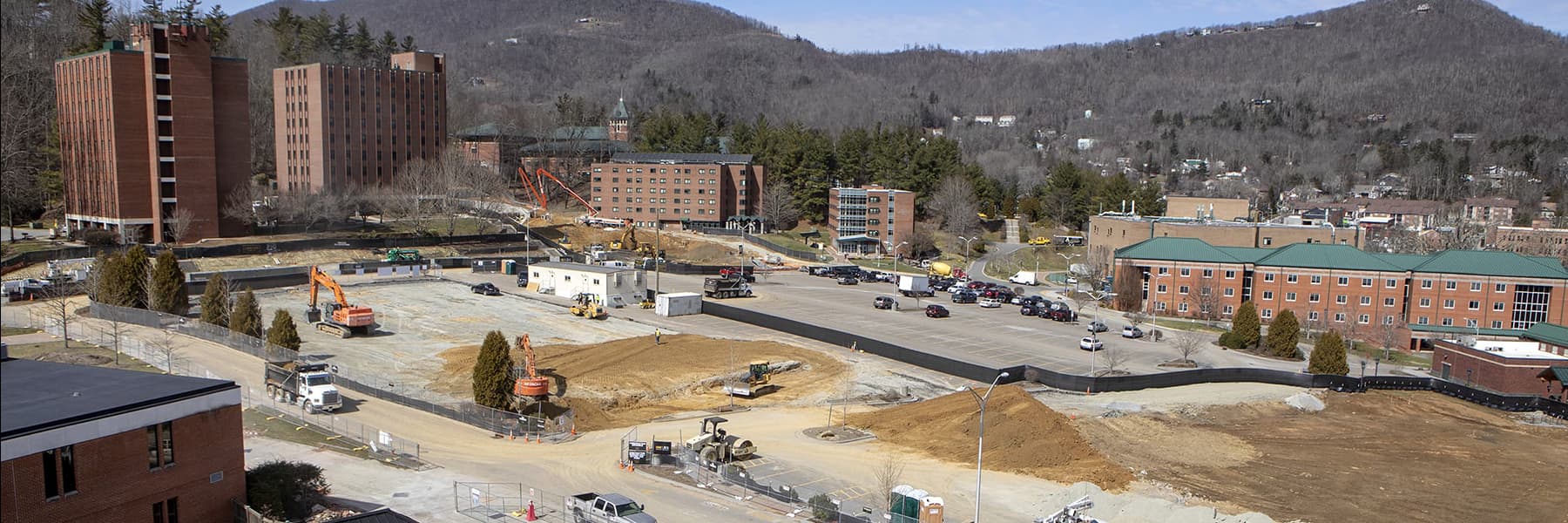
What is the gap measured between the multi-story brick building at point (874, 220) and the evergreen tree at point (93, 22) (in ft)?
256

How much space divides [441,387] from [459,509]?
19.5m

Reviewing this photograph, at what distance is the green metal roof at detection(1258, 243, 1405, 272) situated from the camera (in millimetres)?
76125

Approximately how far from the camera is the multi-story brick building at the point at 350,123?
121 m

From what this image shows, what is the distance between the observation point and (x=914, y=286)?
82562 mm

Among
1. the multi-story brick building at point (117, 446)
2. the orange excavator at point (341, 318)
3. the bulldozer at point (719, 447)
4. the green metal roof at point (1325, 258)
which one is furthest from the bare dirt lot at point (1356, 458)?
the orange excavator at point (341, 318)

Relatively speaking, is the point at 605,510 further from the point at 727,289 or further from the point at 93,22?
the point at 93,22

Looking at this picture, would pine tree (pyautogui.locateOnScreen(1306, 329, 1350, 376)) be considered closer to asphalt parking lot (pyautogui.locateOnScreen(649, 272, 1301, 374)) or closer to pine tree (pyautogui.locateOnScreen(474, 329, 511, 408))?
asphalt parking lot (pyautogui.locateOnScreen(649, 272, 1301, 374))

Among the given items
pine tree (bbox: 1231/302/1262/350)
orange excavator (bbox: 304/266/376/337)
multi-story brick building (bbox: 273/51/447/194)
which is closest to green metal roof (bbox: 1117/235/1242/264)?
pine tree (bbox: 1231/302/1262/350)

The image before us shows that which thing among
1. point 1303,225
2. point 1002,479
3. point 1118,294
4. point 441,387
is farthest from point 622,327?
point 1303,225

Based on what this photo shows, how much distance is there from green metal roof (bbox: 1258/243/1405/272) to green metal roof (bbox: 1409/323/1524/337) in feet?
15.1

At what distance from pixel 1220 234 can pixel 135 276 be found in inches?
3432

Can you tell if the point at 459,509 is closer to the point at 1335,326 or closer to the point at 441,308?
the point at 441,308

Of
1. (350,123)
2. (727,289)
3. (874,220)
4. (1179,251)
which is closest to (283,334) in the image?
(727,289)

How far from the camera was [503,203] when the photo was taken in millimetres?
133125
